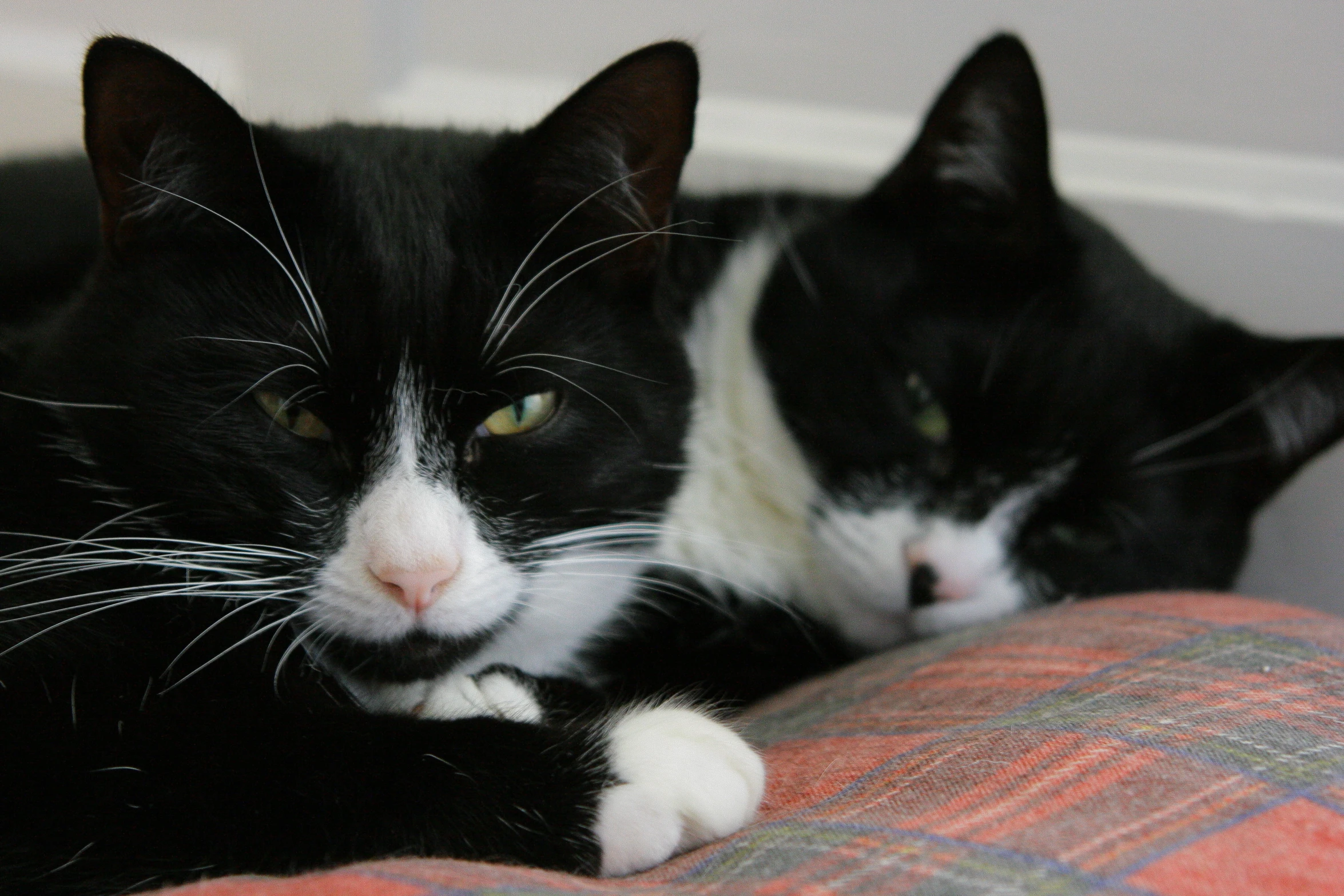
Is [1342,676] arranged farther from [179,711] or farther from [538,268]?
[179,711]

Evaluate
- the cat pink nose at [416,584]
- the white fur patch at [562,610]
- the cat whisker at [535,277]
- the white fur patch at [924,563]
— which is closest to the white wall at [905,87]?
the white fur patch at [924,563]

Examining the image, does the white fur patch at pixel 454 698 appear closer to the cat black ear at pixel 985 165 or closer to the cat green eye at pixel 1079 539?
the cat green eye at pixel 1079 539

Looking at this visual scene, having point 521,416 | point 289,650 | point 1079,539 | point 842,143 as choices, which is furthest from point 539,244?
point 842,143

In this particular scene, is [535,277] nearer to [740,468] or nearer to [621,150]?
[621,150]

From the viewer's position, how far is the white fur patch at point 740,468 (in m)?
1.25

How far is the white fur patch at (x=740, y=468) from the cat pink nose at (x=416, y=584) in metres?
0.39

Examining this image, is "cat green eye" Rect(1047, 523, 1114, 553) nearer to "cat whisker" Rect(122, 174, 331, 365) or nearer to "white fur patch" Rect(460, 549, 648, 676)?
"white fur patch" Rect(460, 549, 648, 676)

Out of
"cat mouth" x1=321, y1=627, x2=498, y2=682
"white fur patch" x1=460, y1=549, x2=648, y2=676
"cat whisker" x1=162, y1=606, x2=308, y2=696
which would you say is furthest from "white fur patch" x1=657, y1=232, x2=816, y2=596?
"cat whisker" x1=162, y1=606, x2=308, y2=696

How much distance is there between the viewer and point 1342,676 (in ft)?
3.06

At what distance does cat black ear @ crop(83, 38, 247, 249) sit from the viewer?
2.72 ft

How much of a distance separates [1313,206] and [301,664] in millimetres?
1489

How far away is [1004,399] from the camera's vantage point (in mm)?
1240

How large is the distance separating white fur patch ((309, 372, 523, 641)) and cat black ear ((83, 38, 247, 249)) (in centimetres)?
23

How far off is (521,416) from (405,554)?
0.17 meters
